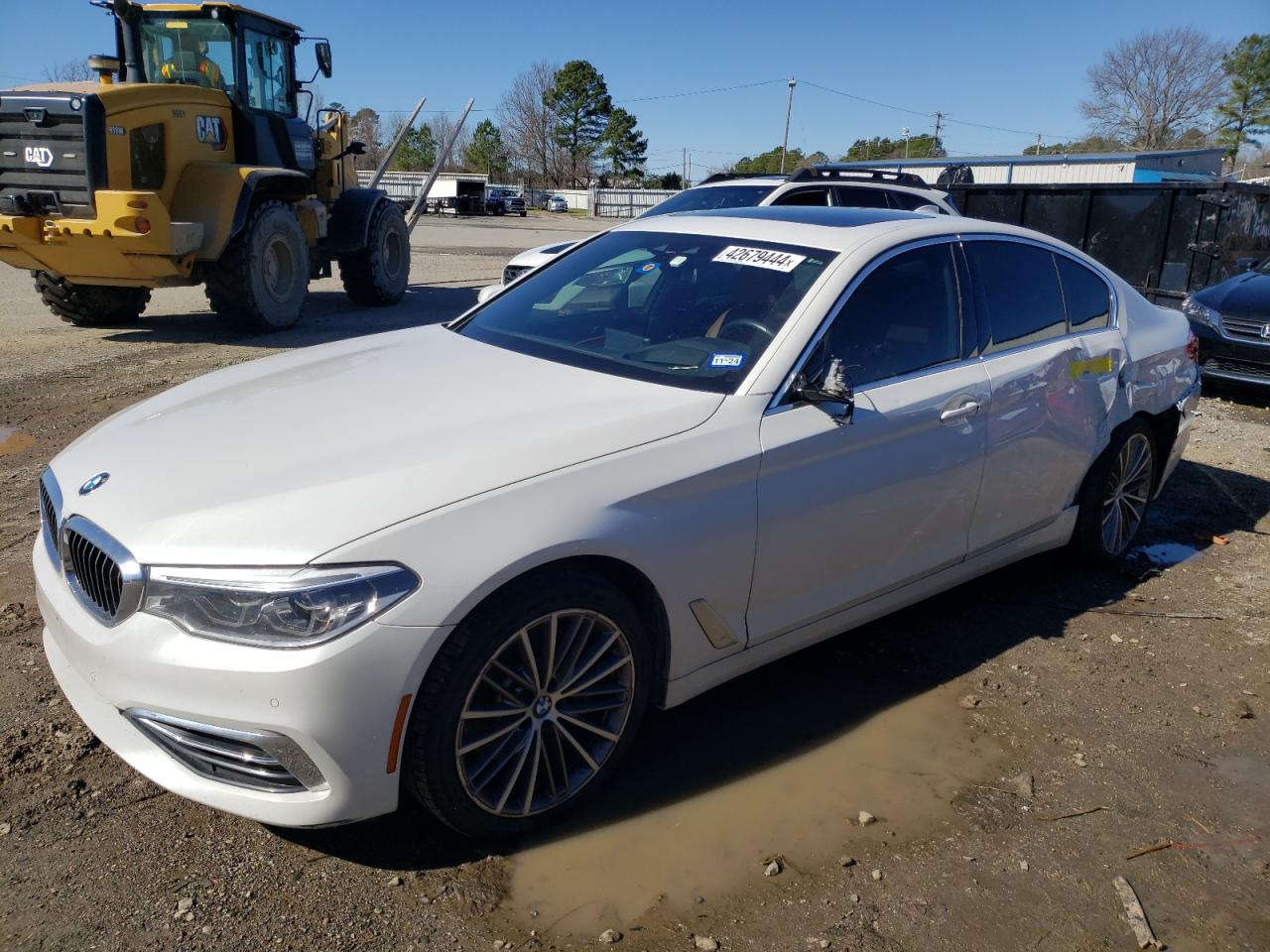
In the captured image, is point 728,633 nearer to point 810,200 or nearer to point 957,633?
point 957,633

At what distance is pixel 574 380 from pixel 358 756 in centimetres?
138

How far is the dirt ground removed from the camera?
2.50m

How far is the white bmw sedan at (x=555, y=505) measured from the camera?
2.38m

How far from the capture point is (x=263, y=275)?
10.7 m

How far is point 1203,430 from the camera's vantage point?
800cm

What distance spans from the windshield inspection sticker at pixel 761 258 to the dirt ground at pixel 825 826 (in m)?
1.52

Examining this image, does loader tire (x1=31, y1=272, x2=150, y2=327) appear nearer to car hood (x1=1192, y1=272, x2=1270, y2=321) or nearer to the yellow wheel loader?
the yellow wheel loader

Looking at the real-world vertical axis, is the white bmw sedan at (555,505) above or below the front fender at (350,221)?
below

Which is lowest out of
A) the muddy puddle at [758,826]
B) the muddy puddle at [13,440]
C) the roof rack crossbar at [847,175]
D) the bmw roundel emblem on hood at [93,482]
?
the muddy puddle at [758,826]

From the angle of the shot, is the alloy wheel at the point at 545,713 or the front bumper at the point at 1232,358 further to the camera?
the front bumper at the point at 1232,358

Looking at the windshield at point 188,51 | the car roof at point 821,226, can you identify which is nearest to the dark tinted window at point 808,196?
the car roof at point 821,226

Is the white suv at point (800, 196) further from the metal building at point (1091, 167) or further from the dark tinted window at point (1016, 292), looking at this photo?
the metal building at point (1091, 167)

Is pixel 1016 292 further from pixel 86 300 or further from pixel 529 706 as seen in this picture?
pixel 86 300

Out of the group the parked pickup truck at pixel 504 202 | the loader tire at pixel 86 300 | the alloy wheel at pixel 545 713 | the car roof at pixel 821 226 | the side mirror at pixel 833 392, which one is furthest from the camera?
the parked pickup truck at pixel 504 202
